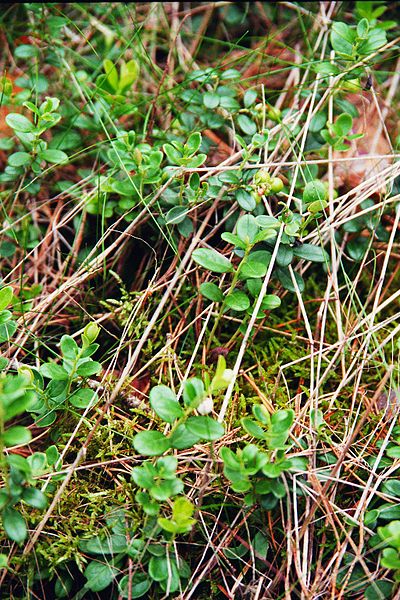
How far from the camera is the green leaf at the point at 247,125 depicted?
2059 millimetres

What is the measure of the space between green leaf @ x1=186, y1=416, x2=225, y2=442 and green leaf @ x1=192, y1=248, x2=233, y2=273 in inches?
17.7

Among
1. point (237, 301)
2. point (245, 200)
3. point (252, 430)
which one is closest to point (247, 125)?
point (245, 200)

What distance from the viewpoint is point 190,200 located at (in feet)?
6.05

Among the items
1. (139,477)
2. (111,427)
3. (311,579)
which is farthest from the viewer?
(111,427)

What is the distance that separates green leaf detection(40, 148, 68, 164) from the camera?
200 centimetres

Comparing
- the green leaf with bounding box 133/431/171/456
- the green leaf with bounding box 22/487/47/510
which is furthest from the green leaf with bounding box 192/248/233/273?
the green leaf with bounding box 22/487/47/510

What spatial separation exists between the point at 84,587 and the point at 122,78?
5.49 feet

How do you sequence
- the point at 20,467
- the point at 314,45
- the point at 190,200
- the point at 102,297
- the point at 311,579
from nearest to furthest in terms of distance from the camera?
the point at 20,467, the point at 311,579, the point at 190,200, the point at 102,297, the point at 314,45

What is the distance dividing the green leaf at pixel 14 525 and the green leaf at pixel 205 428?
1.46 feet

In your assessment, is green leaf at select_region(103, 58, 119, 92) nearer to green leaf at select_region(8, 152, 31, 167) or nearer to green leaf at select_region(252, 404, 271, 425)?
green leaf at select_region(8, 152, 31, 167)

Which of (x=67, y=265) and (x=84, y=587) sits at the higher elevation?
(x=67, y=265)

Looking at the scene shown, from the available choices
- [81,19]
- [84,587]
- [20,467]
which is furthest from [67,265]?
[81,19]

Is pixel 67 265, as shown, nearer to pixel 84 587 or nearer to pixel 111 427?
pixel 111 427

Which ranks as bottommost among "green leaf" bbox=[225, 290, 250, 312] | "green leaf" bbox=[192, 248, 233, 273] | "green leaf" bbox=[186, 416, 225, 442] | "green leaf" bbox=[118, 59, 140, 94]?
"green leaf" bbox=[186, 416, 225, 442]
